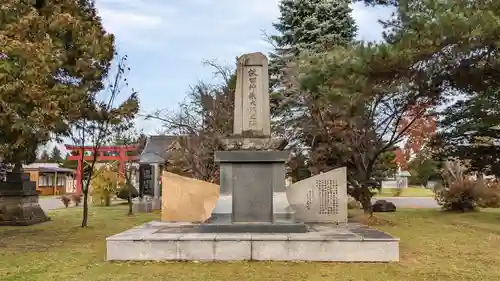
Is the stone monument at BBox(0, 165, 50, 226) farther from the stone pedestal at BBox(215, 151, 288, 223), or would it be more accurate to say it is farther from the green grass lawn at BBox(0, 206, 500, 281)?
the stone pedestal at BBox(215, 151, 288, 223)

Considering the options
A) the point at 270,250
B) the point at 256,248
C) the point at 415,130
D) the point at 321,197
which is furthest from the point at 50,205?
the point at 270,250

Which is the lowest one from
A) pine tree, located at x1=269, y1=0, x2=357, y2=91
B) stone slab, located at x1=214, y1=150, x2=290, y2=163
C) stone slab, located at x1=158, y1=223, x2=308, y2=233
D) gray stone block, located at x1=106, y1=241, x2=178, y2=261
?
gray stone block, located at x1=106, y1=241, x2=178, y2=261

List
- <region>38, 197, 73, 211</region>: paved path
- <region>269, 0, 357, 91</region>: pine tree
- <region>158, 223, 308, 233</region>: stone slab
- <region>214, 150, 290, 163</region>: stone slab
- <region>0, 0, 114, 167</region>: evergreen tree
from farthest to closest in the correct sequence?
<region>38, 197, 73, 211</region>: paved path
<region>269, 0, 357, 91</region>: pine tree
<region>214, 150, 290, 163</region>: stone slab
<region>0, 0, 114, 167</region>: evergreen tree
<region>158, 223, 308, 233</region>: stone slab

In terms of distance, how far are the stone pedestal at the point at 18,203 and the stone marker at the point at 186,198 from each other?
22.9 ft

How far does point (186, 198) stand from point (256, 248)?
4.40 metres

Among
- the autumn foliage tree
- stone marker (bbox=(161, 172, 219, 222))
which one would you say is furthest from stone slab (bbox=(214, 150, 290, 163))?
the autumn foliage tree

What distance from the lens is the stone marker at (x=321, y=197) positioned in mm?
11555

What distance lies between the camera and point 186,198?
476 inches

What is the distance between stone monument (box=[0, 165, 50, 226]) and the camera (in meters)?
16.5

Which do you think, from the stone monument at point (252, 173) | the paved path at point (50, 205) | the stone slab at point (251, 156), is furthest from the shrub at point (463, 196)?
the paved path at point (50, 205)

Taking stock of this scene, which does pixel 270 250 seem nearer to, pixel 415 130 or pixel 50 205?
pixel 415 130

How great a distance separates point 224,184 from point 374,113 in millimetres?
8454

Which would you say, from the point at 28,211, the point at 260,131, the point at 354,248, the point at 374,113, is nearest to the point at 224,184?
the point at 260,131

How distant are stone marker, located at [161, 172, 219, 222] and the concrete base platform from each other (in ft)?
12.5
